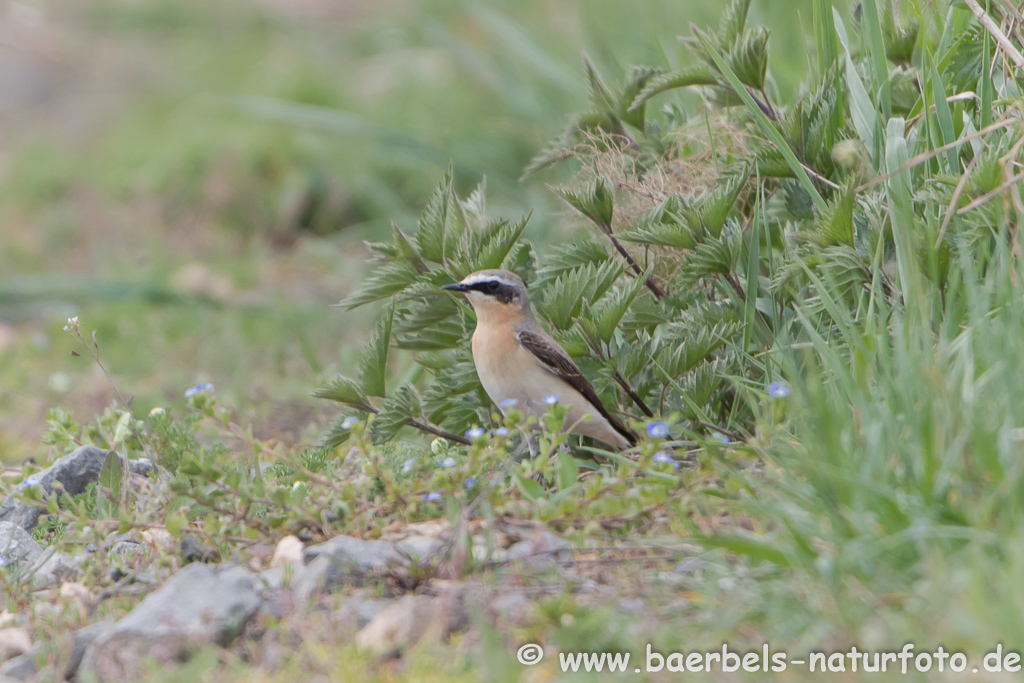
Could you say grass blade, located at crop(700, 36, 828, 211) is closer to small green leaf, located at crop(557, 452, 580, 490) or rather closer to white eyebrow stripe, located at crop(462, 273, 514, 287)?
white eyebrow stripe, located at crop(462, 273, 514, 287)

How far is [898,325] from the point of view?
3074 millimetres

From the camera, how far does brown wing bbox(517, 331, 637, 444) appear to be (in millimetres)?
4129

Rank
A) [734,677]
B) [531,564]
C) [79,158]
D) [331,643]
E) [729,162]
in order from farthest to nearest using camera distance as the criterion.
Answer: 1. [79,158]
2. [729,162]
3. [531,564]
4. [331,643]
5. [734,677]

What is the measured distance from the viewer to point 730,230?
3857 millimetres

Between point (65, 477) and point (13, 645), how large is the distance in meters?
0.99

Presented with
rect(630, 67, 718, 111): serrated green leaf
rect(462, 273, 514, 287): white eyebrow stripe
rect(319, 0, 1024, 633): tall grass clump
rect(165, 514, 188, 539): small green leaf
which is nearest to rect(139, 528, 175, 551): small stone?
rect(165, 514, 188, 539): small green leaf

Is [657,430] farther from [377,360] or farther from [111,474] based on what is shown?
[111,474]

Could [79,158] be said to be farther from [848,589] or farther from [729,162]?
[848,589]

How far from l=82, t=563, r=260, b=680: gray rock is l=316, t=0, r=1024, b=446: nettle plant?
42.1 inches

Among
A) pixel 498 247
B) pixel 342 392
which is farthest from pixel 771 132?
pixel 342 392

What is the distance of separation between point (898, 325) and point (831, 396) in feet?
0.88

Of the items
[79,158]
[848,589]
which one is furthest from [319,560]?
[79,158]

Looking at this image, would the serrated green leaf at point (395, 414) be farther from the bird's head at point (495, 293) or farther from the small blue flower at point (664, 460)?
the small blue flower at point (664, 460)

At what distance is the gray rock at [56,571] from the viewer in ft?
11.4
